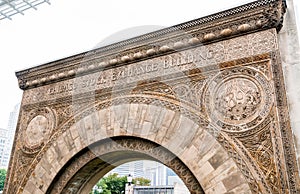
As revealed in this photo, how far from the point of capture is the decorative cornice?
10.7 feet

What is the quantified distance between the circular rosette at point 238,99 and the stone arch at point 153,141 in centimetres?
25

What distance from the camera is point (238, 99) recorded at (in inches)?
124

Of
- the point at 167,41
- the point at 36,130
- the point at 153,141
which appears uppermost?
the point at 167,41

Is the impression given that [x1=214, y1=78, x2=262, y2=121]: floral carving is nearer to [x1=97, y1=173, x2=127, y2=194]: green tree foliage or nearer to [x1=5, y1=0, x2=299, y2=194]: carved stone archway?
[x1=5, y1=0, x2=299, y2=194]: carved stone archway

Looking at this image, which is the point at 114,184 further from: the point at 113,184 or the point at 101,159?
the point at 101,159

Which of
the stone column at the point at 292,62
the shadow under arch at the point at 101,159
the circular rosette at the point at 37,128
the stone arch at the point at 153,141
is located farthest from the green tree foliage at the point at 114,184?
the stone column at the point at 292,62

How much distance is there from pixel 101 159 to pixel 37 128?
1.26m

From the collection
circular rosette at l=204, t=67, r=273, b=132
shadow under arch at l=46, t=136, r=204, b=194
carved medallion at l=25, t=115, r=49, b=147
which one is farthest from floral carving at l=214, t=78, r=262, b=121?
carved medallion at l=25, t=115, r=49, b=147

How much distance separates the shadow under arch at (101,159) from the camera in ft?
11.6

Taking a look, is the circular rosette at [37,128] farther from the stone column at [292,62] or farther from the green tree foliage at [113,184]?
the green tree foliage at [113,184]

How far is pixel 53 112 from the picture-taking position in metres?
4.46

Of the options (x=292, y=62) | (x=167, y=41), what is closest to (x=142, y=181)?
(x=167, y=41)

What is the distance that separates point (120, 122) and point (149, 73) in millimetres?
755

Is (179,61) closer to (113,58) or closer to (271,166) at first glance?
(113,58)
